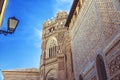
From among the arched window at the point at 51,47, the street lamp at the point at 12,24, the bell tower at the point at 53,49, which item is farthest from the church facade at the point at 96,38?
the arched window at the point at 51,47

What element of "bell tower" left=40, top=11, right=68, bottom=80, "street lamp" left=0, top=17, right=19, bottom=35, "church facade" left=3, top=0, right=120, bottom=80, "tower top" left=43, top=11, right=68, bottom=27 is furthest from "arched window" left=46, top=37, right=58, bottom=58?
"street lamp" left=0, top=17, right=19, bottom=35

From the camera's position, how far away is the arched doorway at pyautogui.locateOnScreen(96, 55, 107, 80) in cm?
702

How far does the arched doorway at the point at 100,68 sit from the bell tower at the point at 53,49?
487 inches

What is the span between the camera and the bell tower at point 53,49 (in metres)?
20.7

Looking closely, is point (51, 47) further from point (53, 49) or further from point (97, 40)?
point (97, 40)

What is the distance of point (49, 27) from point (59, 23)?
1504 millimetres

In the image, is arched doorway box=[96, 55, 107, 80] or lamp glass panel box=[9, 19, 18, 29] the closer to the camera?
lamp glass panel box=[9, 19, 18, 29]

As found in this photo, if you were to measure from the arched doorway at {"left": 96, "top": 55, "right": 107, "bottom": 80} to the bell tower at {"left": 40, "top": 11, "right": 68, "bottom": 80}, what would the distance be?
40.6ft

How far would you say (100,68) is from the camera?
7.20 m

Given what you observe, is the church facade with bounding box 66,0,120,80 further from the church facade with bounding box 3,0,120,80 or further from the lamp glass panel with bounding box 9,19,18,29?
the lamp glass panel with bounding box 9,19,18,29

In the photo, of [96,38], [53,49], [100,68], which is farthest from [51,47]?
[100,68]

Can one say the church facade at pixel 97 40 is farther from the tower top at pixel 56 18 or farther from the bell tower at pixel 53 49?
the tower top at pixel 56 18

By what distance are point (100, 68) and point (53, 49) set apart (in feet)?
54.8

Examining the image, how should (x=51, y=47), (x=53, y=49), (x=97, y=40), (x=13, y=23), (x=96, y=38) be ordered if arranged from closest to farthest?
(x=13, y=23), (x=97, y=40), (x=96, y=38), (x=53, y=49), (x=51, y=47)
